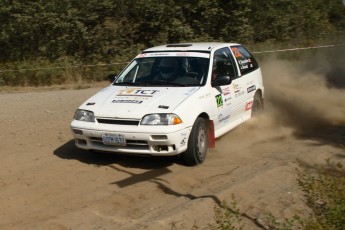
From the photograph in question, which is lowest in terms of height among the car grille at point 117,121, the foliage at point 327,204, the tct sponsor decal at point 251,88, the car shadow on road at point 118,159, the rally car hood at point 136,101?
the car shadow on road at point 118,159

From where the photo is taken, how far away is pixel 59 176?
6.70 metres

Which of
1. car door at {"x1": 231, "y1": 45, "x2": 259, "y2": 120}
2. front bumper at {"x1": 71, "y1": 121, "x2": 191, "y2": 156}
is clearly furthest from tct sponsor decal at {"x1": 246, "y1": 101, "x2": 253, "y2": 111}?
front bumper at {"x1": 71, "y1": 121, "x2": 191, "y2": 156}

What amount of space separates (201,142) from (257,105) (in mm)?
2655

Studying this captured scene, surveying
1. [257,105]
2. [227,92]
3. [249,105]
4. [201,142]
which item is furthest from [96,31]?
[201,142]

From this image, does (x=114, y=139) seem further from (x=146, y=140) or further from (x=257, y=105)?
(x=257, y=105)

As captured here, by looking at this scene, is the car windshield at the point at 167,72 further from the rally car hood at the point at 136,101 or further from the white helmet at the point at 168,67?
the rally car hood at the point at 136,101

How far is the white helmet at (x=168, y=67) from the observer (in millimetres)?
7824

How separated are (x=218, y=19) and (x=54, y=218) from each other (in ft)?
54.2

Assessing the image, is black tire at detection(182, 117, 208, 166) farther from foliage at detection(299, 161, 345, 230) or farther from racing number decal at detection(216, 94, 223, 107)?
foliage at detection(299, 161, 345, 230)

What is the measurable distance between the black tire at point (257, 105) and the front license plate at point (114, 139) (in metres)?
3.37

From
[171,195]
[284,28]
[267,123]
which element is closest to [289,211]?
[171,195]

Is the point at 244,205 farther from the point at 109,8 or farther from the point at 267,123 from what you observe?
the point at 109,8

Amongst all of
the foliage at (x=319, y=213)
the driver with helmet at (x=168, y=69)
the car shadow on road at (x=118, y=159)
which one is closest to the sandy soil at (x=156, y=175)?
the car shadow on road at (x=118, y=159)

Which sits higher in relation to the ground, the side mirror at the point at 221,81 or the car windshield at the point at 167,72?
the car windshield at the point at 167,72
